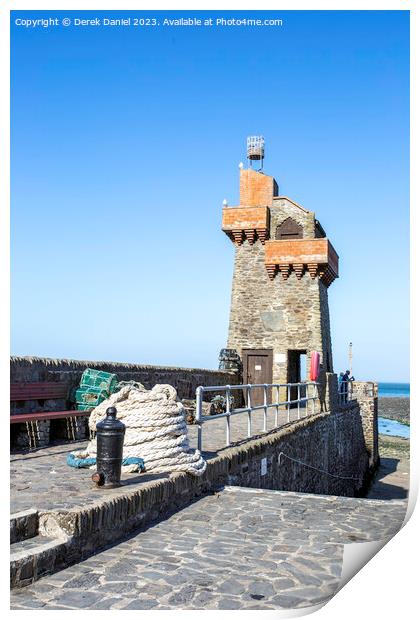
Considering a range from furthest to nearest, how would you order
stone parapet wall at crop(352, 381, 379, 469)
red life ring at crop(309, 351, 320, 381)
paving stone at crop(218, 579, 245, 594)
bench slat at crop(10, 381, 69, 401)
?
stone parapet wall at crop(352, 381, 379, 469) < red life ring at crop(309, 351, 320, 381) < bench slat at crop(10, 381, 69, 401) < paving stone at crop(218, 579, 245, 594)

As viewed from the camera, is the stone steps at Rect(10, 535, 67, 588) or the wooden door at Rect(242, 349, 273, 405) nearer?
the stone steps at Rect(10, 535, 67, 588)

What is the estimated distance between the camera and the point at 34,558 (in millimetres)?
3957

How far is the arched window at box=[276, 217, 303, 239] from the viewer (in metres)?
21.5

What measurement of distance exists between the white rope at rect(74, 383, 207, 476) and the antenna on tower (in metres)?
17.5

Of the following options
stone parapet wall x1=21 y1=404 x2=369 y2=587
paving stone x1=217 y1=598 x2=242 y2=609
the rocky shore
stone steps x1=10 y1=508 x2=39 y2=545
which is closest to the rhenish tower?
stone parapet wall x1=21 y1=404 x2=369 y2=587

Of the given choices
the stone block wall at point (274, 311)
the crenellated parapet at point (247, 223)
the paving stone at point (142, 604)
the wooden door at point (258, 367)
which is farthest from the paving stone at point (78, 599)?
the crenellated parapet at point (247, 223)

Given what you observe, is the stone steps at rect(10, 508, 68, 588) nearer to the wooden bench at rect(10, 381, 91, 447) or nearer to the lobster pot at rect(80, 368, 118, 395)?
the wooden bench at rect(10, 381, 91, 447)

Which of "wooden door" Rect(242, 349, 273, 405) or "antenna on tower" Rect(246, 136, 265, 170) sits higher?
"antenna on tower" Rect(246, 136, 265, 170)

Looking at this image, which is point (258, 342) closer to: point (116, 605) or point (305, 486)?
point (305, 486)

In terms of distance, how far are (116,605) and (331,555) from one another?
1.94m

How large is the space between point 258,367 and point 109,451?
1586cm

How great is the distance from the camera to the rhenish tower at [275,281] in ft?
67.7

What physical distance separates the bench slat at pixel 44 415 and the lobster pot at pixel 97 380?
50cm
